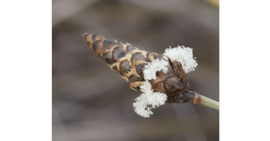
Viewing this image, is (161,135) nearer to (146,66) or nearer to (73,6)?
(146,66)

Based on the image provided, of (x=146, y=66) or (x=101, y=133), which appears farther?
(x=101, y=133)

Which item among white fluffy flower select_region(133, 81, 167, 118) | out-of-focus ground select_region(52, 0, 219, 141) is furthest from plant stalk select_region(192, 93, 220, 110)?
white fluffy flower select_region(133, 81, 167, 118)

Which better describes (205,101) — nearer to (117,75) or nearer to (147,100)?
(147,100)

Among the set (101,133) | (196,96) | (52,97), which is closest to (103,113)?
(101,133)

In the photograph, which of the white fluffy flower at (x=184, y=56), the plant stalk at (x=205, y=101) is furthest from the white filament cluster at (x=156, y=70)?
the plant stalk at (x=205, y=101)

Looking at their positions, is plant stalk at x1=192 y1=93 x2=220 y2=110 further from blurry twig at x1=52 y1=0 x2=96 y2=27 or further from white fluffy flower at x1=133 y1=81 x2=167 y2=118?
blurry twig at x1=52 y1=0 x2=96 y2=27

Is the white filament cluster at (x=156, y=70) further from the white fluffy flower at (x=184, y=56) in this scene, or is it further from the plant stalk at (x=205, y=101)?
the plant stalk at (x=205, y=101)
